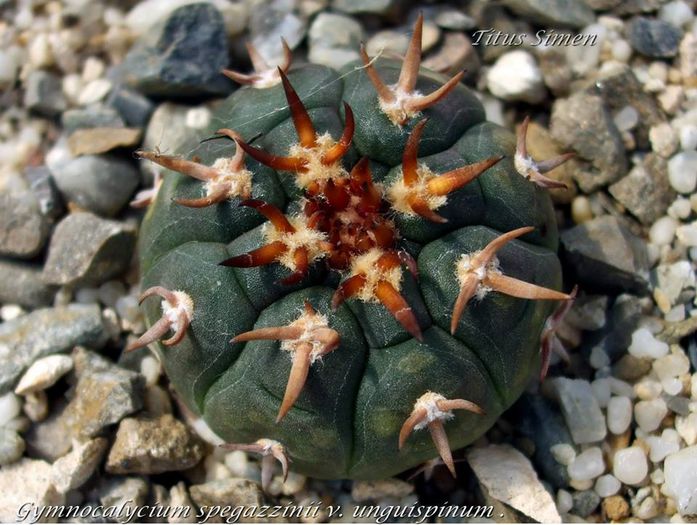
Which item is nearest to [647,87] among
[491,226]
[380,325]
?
[491,226]

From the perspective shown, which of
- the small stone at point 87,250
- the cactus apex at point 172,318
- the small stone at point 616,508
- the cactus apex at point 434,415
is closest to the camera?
the cactus apex at point 434,415

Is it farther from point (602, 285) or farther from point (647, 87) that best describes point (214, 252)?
point (647, 87)

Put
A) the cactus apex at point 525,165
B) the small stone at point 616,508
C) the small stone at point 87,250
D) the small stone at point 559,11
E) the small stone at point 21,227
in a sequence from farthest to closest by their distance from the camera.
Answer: the small stone at point 559,11 → the small stone at point 21,227 → the small stone at point 87,250 → the small stone at point 616,508 → the cactus apex at point 525,165

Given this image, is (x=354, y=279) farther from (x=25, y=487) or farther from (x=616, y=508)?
(x=25, y=487)

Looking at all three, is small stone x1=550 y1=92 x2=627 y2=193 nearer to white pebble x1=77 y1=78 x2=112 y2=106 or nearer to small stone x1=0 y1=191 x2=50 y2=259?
white pebble x1=77 y1=78 x2=112 y2=106

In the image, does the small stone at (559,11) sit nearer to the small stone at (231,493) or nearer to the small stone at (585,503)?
the small stone at (585,503)

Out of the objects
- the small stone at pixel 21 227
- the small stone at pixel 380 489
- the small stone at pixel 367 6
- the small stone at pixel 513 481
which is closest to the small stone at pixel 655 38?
the small stone at pixel 367 6
